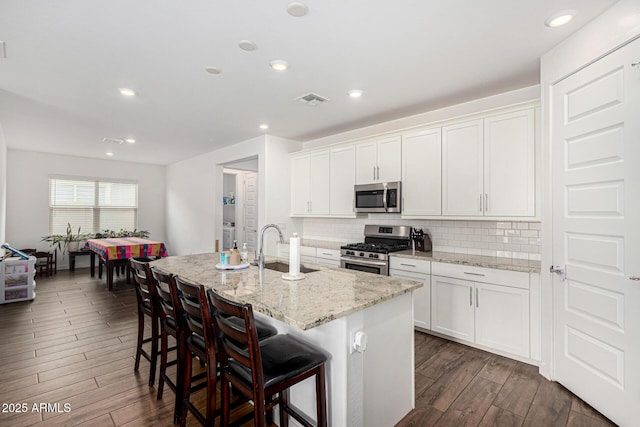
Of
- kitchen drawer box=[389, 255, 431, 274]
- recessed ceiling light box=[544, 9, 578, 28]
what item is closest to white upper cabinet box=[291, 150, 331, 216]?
kitchen drawer box=[389, 255, 431, 274]

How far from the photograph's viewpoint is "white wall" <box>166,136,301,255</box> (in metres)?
5.12

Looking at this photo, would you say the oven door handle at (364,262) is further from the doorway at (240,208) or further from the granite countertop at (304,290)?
the doorway at (240,208)

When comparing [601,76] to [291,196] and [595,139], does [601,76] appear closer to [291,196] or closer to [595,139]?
[595,139]

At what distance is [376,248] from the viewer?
152 inches

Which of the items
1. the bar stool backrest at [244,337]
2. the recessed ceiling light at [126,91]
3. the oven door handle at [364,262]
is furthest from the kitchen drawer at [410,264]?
the recessed ceiling light at [126,91]

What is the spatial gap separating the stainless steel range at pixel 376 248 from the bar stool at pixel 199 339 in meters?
1.98

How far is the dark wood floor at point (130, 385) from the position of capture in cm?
206

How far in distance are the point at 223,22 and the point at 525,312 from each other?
3328 millimetres

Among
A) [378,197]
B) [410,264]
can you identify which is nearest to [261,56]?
[378,197]

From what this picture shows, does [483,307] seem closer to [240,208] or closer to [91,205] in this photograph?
[240,208]

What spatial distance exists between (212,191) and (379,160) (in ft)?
12.5

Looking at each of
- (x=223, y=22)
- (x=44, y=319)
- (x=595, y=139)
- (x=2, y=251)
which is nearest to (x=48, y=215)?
(x=2, y=251)

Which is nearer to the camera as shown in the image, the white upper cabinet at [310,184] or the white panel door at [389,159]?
the white panel door at [389,159]

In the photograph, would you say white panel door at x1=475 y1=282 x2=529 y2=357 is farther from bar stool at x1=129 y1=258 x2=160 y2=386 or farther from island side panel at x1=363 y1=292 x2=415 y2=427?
bar stool at x1=129 y1=258 x2=160 y2=386
